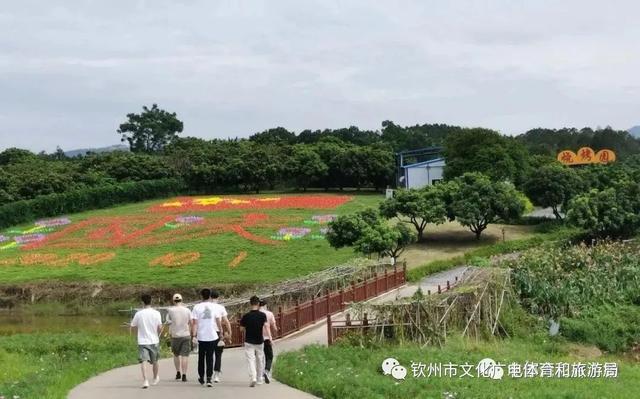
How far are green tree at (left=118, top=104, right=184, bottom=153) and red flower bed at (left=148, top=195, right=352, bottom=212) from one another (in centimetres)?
6900

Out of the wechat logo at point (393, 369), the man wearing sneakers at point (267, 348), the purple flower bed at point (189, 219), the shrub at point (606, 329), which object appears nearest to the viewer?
the wechat logo at point (393, 369)

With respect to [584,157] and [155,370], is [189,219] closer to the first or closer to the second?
[155,370]

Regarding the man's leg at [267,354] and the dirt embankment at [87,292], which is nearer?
the man's leg at [267,354]

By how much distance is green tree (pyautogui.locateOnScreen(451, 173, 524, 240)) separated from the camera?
131ft

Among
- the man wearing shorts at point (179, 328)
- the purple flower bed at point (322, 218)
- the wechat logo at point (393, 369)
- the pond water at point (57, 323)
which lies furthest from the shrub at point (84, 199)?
the wechat logo at point (393, 369)

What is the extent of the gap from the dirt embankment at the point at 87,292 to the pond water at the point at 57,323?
4.38 ft

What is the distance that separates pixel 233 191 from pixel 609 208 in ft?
148

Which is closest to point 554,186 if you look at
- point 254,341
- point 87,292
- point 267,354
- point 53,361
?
point 87,292

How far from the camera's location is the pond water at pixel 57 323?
88.5 feet

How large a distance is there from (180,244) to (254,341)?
32.1 meters

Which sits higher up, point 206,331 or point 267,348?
point 206,331

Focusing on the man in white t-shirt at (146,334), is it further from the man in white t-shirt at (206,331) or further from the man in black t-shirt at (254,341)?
the man in black t-shirt at (254,341)

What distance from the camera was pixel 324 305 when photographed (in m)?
20.8

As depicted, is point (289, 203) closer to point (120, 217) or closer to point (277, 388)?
point (120, 217)
